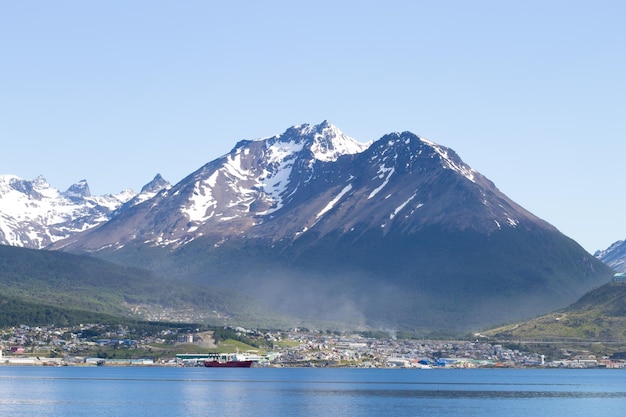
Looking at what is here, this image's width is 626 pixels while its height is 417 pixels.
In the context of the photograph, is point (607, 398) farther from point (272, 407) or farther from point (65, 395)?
point (65, 395)

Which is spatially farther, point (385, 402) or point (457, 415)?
point (385, 402)

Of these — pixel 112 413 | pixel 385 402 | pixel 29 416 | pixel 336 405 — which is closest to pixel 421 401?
pixel 385 402

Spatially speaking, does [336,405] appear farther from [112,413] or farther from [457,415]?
[112,413]

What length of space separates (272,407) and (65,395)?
125 feet

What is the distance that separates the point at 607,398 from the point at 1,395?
9306 cm

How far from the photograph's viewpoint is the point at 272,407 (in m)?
167

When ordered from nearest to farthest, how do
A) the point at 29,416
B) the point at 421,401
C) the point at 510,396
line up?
the point at 29,416 < the point at 421,401 < the point at 510,396

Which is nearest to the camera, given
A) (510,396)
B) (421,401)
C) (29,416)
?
(29,416)

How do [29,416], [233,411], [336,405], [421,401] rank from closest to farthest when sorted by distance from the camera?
[29,416] → [233,411] → [336,405] → [421,401]

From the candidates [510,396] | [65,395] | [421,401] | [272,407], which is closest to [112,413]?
[272,407]

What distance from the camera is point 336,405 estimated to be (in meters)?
172

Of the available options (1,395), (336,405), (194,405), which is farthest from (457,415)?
(1,395)

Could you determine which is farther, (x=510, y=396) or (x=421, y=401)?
(x=510, y=396)

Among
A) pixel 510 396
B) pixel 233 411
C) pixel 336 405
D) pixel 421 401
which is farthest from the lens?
pixel 510 396
